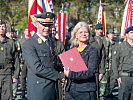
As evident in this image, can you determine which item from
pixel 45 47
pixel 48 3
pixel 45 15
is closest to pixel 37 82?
pixel 45 47

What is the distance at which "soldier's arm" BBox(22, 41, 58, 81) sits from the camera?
3.80 m

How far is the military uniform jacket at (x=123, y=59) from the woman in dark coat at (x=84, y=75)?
6.43 ft

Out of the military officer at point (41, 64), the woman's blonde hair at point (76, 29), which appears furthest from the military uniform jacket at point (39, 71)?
the woman's blonde hair at point (76, 29)

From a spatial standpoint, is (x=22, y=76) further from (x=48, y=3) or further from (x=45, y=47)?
Result: (x=45, y=47)

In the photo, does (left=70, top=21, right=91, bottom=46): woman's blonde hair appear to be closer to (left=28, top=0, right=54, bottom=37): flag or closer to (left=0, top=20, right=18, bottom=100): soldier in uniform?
(left=0, top=20, right=18, bottom=100): soldier in uniform

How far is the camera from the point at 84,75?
3879 millimetres

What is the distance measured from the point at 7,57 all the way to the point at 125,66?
100 inches

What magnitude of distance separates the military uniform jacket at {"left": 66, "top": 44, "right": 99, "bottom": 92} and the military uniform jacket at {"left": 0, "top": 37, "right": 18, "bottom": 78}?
2.30 m

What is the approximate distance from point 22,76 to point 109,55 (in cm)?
280

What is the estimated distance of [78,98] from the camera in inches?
161

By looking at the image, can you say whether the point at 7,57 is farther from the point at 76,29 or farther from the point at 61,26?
the point at 61,26

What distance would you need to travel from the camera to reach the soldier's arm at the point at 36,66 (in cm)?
380

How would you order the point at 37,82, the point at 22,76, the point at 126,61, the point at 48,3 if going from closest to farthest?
the point at 37,82 → the point at 126,61 → the point at 48,3 → the point at 22,76

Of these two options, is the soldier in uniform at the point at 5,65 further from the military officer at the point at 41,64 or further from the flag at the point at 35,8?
the military officer at the point at 41,64
